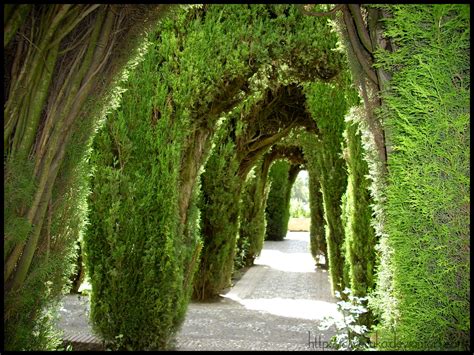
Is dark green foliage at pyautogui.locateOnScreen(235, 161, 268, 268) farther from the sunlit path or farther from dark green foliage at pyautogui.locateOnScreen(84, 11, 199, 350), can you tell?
dark green foliage at pyautogui.locateOnScreen(84, 11, 199, 350)

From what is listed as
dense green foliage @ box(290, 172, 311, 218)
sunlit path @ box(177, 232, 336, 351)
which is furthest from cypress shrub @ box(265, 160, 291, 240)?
dense green foliage @ box(290, 172, 311, 218)

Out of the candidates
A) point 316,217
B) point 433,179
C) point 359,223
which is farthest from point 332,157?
point 433,179

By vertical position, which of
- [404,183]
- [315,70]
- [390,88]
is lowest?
[404,183]

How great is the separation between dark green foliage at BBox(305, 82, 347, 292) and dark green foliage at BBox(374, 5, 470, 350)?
5771 millimetres

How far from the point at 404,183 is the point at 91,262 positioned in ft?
12.0

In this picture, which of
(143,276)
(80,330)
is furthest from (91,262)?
(80,330)

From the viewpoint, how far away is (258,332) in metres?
6.25

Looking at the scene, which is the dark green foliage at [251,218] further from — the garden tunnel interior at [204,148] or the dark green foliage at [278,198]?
the dark green foliage at [278,198]

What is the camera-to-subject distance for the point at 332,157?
8703mm

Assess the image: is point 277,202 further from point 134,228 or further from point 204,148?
point 134,228

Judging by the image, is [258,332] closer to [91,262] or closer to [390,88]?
[91,262]

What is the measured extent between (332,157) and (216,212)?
91.1 inches

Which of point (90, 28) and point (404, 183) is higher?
point (90, 28)

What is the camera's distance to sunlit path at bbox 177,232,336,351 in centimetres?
573
